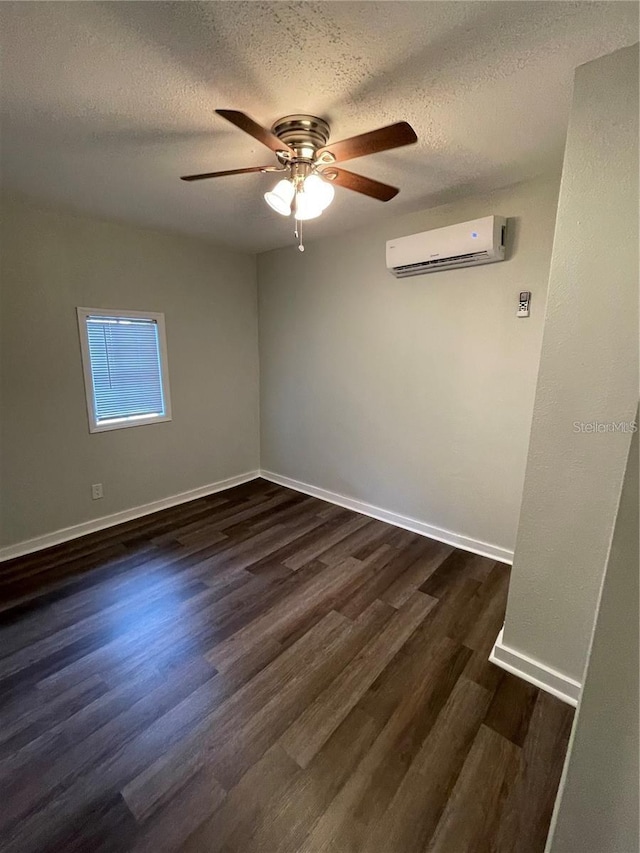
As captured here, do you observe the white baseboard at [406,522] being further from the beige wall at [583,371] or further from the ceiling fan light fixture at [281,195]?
the ceiling fan light fixture at [281,195]

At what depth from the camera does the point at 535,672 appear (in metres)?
1.67

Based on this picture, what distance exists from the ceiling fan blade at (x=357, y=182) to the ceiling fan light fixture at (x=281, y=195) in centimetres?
21

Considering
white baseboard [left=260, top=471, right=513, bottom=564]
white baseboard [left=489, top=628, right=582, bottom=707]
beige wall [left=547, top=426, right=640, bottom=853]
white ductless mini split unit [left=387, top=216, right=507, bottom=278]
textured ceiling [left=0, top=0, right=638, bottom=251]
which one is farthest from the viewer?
white baseboard [left=260, top=471, right=513, bottom=564]

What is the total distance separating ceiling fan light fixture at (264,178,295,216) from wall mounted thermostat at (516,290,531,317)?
5.04 feet

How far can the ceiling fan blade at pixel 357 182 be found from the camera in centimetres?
165

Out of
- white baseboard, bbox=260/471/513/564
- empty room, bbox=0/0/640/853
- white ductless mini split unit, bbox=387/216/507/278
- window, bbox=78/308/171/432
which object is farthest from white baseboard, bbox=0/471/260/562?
white ductless mini split unit, bbox=387/216/507/278

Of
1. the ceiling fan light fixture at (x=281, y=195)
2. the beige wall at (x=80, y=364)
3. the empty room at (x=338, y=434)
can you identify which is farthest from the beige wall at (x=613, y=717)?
the beige wall at (x=80, y=364)

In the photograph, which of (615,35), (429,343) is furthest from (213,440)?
(615,35)

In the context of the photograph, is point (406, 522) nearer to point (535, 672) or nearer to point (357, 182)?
point (535, 672)

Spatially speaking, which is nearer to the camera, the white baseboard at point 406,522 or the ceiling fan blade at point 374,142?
the ceiling fan blade at point 374,142

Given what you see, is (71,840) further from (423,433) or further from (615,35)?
(615,35)

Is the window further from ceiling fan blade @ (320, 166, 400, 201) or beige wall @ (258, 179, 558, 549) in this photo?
ceiling fan blade @ (320, 166, 400, 201)

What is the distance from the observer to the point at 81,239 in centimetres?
269

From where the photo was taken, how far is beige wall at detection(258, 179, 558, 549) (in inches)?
92.5
